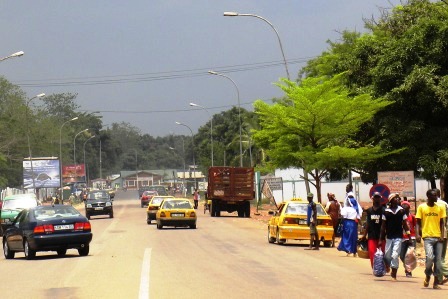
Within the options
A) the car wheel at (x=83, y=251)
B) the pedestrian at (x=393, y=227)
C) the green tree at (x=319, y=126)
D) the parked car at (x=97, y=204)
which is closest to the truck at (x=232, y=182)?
the parked car at (x=97, y=204)

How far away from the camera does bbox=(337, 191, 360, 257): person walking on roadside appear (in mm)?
24531

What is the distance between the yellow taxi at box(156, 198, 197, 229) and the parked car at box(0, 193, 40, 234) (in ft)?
19.3

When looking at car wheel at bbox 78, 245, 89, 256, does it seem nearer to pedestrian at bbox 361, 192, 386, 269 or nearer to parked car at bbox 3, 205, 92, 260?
parked car at bbox 3, 205, 92, 260

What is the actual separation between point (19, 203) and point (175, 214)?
775cm

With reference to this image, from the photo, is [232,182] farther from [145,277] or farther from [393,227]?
[145,277]

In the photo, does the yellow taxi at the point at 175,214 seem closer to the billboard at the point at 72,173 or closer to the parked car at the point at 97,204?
the parked car at the point at 97,204

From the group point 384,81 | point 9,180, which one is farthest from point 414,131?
point 9,180

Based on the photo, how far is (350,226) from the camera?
24.5 meters

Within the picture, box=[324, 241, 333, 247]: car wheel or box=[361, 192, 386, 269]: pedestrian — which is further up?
box=[361, 192, 386, 269]: pedestrian

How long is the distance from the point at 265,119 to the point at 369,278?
21.6m

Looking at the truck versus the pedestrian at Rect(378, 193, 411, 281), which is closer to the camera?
the pedestrian at Rect(378, 193, 411, 281)

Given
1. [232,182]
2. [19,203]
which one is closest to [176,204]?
[19,203]

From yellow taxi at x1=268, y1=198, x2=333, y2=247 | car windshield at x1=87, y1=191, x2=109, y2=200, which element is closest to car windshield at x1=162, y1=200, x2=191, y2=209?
yellow taxi at x1=268, y1=198, x2=333, y2=247

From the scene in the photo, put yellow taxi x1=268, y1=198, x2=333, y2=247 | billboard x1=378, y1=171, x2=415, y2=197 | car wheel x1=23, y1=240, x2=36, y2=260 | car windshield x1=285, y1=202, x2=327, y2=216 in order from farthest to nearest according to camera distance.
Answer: car windshield x1=285, y1=202, x2=327, y2=216 → billboard x1=378, y1=171, x2=415, y2=197 → yellow taxi x1=268, y1=198, x2=333, y2=247 → car wheel x1=23, y1=240, x2=36, y2=260
